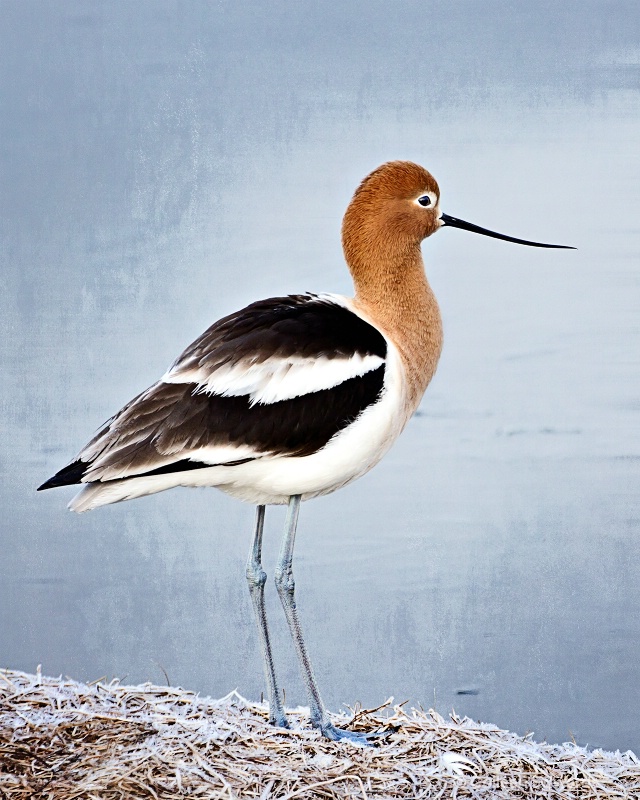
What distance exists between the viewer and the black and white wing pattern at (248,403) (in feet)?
10.7

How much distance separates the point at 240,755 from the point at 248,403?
0.97 meters

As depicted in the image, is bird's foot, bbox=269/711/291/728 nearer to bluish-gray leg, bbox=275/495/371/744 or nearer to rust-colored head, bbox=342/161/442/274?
bluish-gray leg, bbox=275/495/371/744

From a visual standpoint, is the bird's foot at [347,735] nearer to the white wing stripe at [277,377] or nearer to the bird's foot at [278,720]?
the bird's foot at [278,720]

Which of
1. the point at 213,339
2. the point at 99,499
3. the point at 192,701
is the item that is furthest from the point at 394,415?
the point at 192,701

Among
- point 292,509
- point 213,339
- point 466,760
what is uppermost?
point 213,339

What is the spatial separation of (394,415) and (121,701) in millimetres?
1211

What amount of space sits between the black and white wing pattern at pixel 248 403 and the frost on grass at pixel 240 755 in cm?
72

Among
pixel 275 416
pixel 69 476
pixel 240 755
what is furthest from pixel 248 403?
pixel 240 755

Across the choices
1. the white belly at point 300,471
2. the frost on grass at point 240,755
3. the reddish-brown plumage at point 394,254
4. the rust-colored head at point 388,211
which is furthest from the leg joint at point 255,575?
the rust-colored head at point 388,211

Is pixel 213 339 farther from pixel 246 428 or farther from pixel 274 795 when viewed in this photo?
pixel 274 795

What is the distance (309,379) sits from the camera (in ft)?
11.0

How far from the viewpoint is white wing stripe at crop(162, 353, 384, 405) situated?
334cm

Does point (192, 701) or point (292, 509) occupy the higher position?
point (292, 509)

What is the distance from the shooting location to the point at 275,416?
3.33 metres
